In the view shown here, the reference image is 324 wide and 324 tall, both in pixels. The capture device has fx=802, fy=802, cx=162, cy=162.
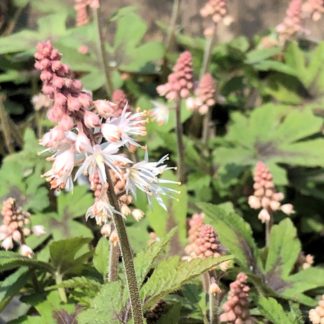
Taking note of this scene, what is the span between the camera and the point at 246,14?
4426 millimetres

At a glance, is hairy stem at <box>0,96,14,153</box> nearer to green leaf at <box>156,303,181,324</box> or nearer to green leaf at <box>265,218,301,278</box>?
green leaf at <box>265,218,301,278</box>

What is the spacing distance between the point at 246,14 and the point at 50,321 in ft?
8.13

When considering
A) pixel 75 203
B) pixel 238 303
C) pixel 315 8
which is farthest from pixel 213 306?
pixel 315 8

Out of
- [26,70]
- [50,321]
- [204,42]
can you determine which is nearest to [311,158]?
[204,42]

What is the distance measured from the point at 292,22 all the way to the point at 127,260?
7.15 feet

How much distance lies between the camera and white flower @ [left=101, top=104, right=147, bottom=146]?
1.75 meters

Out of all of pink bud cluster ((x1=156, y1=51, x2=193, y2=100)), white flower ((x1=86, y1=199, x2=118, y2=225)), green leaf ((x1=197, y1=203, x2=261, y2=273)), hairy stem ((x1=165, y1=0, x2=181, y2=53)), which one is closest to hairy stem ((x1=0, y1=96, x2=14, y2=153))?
hairy stem ((x1=165, y1=0, x2=181, y2=53))

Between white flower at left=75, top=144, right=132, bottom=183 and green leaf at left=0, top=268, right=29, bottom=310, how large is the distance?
0.93 metres

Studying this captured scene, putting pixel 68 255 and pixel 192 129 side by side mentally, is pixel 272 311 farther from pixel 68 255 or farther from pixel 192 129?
pixel 192 129

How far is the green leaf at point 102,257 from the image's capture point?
8.36 feet

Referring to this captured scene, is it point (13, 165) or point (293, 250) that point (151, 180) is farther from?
point (13, 165)

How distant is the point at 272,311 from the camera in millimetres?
2352

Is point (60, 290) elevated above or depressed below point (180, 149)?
below

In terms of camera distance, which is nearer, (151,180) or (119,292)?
(151,180)
